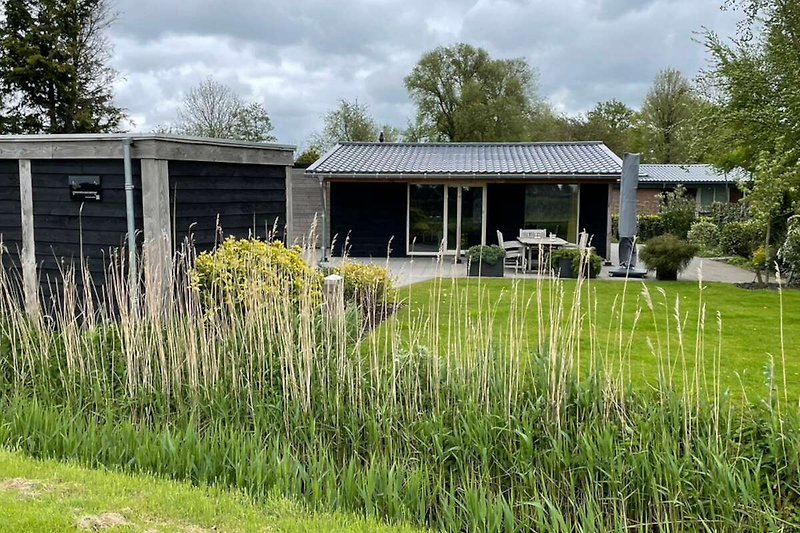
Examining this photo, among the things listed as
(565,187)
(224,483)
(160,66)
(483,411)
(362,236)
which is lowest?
(224,483)

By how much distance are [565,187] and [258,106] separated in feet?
58.7

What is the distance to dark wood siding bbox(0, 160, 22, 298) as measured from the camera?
6352 millimetres

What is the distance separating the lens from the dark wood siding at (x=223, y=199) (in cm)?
598

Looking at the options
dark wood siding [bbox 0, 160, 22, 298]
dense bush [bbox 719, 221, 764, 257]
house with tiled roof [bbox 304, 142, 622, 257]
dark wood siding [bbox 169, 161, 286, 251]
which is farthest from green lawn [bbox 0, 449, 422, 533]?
dense bush [bbox 719, 221, 764, 257]

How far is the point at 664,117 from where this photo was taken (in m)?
36.7

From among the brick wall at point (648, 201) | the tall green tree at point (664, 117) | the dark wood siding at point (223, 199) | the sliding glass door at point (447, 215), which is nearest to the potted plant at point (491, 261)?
the sliding glass door at point (447, 215)

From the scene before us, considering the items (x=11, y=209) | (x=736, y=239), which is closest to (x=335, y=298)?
(x=11, y=209)

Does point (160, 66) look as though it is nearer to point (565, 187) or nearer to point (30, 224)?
point (565, 187)

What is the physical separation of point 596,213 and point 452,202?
3.43 meters

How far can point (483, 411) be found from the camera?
11.1 ft

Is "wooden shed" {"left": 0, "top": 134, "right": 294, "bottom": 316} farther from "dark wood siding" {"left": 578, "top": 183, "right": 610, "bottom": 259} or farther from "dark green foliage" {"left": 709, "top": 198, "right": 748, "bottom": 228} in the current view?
"dark green foliage" {"left": 709, "top": 198, "right": 748, "bottom": 228}

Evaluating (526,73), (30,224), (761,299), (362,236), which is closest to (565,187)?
(362,236)

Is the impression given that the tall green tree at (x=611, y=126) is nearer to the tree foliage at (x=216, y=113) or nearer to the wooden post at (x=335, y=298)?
the tree foliage at (x=216, y=113)

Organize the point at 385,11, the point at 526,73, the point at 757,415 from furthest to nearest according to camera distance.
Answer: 1. the point at 526,73
2. the point at 385,11
3. the point at 757,415
